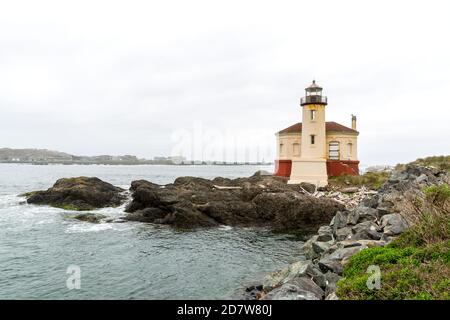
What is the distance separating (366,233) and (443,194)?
3.02 metres

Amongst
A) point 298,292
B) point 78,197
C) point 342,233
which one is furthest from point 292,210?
point 78,197

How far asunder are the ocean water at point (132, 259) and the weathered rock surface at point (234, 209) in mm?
1574

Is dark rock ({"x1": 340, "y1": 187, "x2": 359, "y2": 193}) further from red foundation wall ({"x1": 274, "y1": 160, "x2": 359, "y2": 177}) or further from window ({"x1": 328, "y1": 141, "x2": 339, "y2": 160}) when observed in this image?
window ({"x1": 328, "y1": 141, "x2": 339, "y2": 160})

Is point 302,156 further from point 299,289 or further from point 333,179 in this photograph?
point 299,289

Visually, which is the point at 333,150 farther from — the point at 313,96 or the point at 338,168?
the point at 313,96

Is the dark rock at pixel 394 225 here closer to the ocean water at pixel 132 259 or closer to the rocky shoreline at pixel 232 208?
the ocean water at pixel 132 259

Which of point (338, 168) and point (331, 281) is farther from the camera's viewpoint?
point (338, 168)

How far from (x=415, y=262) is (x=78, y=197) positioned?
28.8m

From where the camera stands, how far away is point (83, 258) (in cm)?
1533

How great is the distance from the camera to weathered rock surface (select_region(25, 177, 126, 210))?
97.8ft

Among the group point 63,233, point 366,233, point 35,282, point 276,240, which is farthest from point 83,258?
point 366,233

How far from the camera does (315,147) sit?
113 feet
